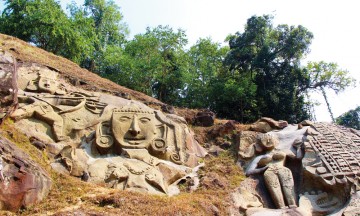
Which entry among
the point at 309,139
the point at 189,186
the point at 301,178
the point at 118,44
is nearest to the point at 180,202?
the point at 189,186

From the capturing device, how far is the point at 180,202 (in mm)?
7672

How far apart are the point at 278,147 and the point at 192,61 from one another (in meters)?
14.0

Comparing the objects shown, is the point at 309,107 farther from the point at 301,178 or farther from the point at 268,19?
the point at 301,178

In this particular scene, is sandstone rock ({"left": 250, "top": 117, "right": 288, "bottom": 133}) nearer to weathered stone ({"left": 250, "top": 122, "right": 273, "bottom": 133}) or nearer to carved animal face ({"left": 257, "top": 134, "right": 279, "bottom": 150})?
weathered stone ({"left": 250, "top": 122, "right": 273, "bottom": 133})

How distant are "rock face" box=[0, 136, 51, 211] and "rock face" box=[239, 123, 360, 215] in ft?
12.7

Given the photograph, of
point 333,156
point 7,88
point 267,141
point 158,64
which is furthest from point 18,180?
point 158,64

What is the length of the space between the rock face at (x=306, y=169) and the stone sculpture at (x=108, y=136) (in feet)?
4.91

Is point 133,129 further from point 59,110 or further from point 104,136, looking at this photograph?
point 59,110

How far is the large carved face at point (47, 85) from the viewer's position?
1045 centimetres

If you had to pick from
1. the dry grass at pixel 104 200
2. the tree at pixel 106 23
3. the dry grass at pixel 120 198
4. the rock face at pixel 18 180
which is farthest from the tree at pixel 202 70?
the rock face at pixel 18 180

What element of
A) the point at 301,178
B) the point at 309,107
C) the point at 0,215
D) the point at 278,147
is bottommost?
the point at 0,215

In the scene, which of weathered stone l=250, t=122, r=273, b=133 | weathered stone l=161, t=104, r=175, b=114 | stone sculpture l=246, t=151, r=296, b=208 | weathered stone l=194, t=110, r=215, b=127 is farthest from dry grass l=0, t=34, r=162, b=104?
stone sculpture l=246, t=151, r=296, b=208

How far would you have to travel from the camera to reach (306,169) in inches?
374

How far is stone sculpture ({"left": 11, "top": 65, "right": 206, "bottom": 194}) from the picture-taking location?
843 centimetres
